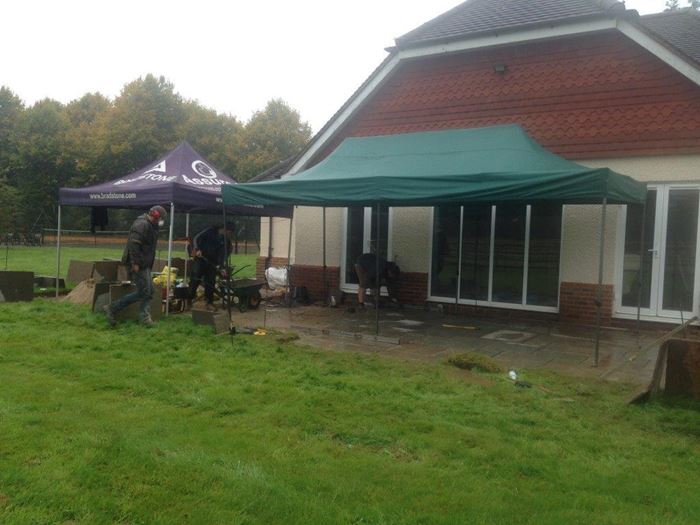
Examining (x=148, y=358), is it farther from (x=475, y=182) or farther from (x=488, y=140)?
(x=488, y=140)

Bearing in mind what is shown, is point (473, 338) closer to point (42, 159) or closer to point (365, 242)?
point (365, 242)

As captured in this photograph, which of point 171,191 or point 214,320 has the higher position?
point 171,191

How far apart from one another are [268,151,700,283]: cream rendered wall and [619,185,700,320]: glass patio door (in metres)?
0.25

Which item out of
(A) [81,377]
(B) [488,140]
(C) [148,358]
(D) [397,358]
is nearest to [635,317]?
(B) [488,140]

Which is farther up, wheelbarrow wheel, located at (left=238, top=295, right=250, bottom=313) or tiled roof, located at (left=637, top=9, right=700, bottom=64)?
tiled roof, located at (left=637, top=9, right=700, bottom=64)

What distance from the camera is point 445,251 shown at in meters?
11.9

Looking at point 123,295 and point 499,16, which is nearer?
point 123,295

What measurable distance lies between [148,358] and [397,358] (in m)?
2.86

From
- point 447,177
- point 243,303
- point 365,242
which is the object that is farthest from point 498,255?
point 243,303

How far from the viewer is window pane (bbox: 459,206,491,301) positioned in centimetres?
1145

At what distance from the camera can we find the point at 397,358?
7.65 m

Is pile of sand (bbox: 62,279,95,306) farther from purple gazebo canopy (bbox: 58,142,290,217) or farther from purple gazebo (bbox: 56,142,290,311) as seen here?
purple gazebo canopy (bbox: 58,142,290,217)

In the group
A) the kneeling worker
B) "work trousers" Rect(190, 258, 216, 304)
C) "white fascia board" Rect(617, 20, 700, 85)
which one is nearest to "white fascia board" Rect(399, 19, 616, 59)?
"white fascia board" Rect(617, 20, 700, 85)

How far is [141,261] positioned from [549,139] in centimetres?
687
